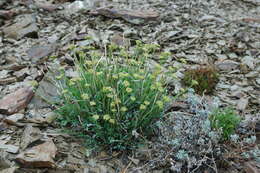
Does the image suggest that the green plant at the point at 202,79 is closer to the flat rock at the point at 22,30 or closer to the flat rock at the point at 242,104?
the flat rock at the point at 242,104

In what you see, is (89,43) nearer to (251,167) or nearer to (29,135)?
(29,135)

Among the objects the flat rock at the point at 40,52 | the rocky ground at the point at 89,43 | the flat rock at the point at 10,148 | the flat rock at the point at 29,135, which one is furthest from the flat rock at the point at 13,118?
the flat rock at the point at 40,52

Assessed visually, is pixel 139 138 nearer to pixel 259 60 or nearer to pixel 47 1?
pixel 259 60

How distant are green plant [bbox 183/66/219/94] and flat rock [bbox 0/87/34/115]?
1.87 metres

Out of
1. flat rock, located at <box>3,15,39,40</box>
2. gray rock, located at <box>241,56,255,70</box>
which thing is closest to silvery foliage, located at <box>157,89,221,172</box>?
gray rock, located at <box>241,56,255,70</box>

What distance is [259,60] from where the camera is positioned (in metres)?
4.36

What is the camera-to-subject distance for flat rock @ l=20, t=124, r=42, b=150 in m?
2.84

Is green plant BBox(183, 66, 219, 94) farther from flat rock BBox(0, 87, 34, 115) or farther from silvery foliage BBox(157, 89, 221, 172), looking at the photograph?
flat rock BBox(0, 87, 34, 115)

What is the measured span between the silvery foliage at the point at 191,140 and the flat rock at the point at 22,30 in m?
2.85

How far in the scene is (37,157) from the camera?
2623mm

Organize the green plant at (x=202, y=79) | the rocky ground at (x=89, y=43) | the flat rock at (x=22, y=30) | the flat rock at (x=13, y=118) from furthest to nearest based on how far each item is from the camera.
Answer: the flat rock at (x=22, y=30)
the green plant at (x=202, y=79)
the flat rock at (x=13, y=118)
the rocky ground at (x=89, y=43)

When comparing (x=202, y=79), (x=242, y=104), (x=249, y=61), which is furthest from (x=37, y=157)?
(x=249, y=61)

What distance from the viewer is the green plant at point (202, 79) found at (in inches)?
149

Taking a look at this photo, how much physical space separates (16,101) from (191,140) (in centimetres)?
189
